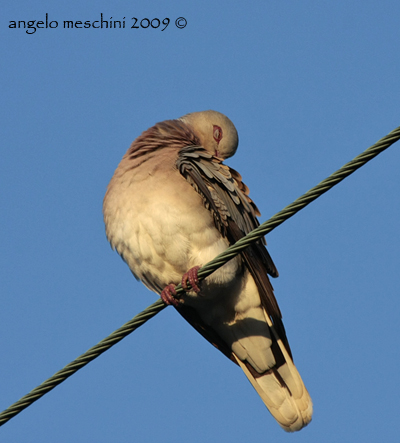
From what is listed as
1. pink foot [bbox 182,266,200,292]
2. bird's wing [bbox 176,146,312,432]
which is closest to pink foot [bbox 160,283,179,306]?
pink foot [bbox 182,266,200,292]

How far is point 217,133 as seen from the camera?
7000 millimetres

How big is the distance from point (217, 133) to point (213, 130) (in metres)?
0.05

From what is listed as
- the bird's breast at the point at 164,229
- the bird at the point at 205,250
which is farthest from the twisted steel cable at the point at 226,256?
the bird's breast at the point at 164,229

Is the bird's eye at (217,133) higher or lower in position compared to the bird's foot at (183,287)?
higher

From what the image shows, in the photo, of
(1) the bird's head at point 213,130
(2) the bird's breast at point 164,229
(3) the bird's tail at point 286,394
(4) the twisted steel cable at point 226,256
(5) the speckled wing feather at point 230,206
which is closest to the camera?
(4) the twisted steel cable at point 226,256

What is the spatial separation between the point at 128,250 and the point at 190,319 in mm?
988

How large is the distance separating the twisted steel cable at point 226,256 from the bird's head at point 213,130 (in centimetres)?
294

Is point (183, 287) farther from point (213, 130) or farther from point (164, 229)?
point (213, 130)

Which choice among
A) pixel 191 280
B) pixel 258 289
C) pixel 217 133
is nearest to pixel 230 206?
pixel 258 289

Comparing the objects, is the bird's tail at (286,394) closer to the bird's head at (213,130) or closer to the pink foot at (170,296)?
the pink foot at (170,296)

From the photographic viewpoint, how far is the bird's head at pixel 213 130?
6.99 m

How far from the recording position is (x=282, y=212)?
3.76 m

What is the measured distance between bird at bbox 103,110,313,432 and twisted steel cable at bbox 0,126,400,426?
952mm

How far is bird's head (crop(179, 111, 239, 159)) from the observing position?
22.9ft
